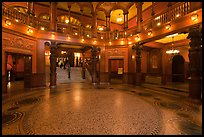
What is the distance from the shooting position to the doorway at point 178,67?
11406 millimetres

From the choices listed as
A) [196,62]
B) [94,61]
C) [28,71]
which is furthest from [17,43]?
[196,62]

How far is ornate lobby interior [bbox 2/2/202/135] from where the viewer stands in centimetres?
323

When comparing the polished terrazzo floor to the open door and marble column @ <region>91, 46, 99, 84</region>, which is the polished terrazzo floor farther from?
marble column @ <region>91, 46, 99, 84</region>

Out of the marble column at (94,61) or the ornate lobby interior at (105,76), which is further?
the marble column at (94,61)

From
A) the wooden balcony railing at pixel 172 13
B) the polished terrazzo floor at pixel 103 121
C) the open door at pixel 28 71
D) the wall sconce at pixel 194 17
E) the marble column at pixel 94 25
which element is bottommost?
the polished terrazzo floor at pixel 103 121

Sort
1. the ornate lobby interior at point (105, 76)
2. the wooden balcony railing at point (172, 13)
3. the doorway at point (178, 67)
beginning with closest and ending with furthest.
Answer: the ornate lobby interior at point (105, 76)
the wooden balcony railing at point (172, 13)
the doorway at point (178, 67)

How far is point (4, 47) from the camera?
619 cm

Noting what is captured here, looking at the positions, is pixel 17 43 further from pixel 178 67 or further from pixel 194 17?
pixel 178 67

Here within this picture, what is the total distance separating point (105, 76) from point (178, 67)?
292 inches

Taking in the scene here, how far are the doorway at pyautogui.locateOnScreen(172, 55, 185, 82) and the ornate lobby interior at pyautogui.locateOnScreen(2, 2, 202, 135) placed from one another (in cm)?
8

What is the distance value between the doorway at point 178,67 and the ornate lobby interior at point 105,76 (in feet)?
0.27

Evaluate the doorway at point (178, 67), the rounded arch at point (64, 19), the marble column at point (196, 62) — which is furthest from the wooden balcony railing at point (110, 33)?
the doorway at point (178, 67)

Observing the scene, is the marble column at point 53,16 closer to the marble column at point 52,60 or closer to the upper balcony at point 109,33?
the upper balcony at point 109,33

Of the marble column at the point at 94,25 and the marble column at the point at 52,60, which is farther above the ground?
the marble column at the point at 94,25
